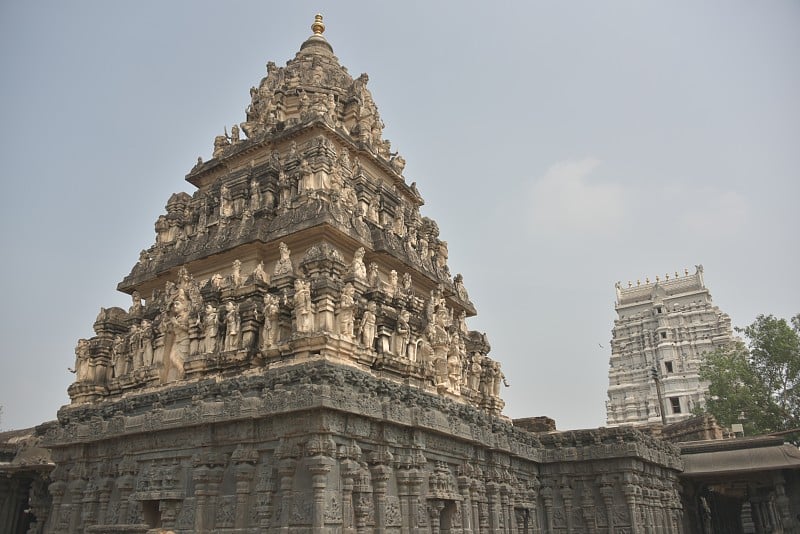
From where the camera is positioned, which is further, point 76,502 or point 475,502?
point 475,502

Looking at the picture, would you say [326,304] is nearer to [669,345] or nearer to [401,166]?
[401,166]

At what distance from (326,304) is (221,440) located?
3139 mm

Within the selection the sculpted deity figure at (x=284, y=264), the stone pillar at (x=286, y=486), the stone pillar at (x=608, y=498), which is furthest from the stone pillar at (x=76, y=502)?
the stone pillar at (x=608, y=498)

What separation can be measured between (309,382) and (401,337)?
12.2 ft

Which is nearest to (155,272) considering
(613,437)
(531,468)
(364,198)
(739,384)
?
(364,198)

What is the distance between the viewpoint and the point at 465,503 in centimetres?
1319

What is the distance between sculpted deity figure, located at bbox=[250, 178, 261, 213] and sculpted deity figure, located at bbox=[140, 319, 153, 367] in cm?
371

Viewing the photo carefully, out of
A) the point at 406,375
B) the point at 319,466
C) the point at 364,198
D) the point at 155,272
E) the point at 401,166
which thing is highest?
the point at 401,166

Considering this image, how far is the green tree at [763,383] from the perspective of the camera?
94.6 ft

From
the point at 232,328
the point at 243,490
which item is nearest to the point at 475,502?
the point at 243,490

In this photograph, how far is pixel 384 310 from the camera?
13.2 metres

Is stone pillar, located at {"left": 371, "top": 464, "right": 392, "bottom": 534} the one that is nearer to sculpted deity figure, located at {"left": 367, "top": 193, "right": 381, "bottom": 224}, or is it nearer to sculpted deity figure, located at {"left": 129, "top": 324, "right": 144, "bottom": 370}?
sculpted deity figure, located at {"left": 129, "top": 324, "right": 144, "bottom": 370}

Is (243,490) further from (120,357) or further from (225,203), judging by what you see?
(225,203)

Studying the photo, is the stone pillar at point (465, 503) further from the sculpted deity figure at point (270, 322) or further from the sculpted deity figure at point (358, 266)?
the sculpted deity figure at point (270, 322)
